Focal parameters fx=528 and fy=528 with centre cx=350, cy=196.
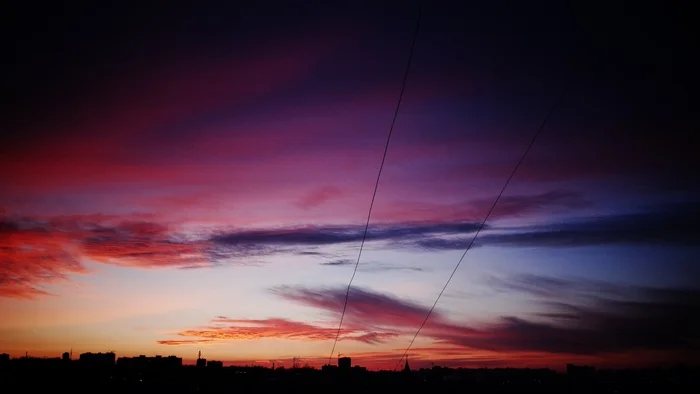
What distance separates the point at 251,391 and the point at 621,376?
4893 inches

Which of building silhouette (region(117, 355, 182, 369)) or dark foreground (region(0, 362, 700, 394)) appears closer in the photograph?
dark foreground (region(0, 362, 700, 394))

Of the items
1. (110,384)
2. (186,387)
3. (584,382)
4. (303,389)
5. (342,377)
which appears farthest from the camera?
(584,382)

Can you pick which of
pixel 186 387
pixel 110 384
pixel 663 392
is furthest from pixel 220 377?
pixel 663 392

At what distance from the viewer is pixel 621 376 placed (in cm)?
15138

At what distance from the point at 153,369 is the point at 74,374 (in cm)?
3210

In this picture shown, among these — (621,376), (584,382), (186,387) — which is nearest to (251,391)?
(186,387)

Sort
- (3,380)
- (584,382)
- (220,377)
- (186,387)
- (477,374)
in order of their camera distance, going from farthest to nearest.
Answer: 1. (477,374)
2. (584,382)
3. (220,377)
4. (186,387)
5. (3,380)

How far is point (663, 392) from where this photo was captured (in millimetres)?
100438

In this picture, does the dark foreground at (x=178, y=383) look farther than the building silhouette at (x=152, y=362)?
No

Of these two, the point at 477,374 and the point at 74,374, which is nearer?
the point at 74,374

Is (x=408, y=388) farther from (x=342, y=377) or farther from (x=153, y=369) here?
(x=153, y=369)

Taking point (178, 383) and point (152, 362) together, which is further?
point (152, 362)

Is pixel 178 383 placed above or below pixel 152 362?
below

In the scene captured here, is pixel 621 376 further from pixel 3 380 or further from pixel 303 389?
pixel 3 380
